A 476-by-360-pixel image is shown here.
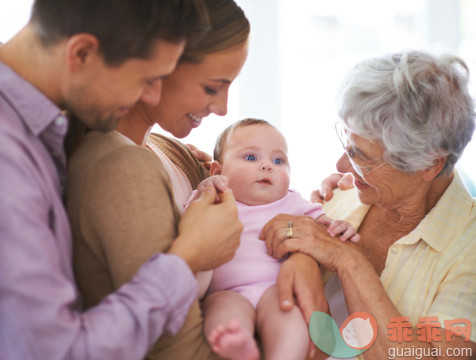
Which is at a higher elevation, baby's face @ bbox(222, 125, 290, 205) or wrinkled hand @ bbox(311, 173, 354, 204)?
baby's face @ bbox(222, 125, 290, 205)

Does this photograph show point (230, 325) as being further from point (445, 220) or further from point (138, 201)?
point (445, 220)

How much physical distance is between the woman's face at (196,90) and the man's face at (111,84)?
0.98 ft

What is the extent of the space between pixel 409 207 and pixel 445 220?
0.16m

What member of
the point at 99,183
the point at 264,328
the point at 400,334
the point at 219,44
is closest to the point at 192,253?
the point at 99,183

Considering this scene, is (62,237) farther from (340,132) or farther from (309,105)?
(309,105)

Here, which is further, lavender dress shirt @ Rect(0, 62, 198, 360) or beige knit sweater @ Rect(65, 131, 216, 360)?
beige knit sweater @ Rect(65, 131, 216, 360)

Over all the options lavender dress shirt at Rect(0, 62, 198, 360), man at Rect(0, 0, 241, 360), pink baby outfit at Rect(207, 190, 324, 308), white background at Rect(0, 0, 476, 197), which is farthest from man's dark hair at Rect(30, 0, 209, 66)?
white background at Rect(0, 0, 476, 197)

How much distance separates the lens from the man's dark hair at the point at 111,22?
1.05 m

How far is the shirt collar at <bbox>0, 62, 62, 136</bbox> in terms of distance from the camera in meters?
1.05

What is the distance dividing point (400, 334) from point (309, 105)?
3153 millimetres

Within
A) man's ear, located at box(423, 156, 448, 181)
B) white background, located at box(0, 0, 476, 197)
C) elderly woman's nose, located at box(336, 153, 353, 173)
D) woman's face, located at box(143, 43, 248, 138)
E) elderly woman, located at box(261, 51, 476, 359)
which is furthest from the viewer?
white background, located at box(0, 0, 476, 197)

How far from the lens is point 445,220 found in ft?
5.99

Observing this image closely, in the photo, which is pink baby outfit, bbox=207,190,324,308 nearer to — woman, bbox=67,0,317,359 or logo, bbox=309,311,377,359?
woman, bbox=67,0,317,359

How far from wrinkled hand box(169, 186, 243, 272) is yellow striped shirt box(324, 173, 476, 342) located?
2.54 feet
